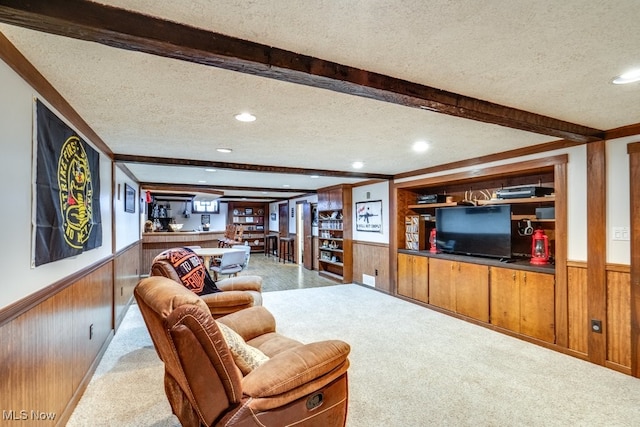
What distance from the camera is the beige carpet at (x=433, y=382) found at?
2.15 m

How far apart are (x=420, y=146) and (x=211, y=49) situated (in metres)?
2.58

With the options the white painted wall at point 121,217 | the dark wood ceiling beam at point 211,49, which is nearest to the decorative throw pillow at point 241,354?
the dark wood ceiling beam at point 211,49

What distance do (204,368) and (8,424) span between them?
0.89m

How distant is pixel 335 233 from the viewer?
7441 millimetres

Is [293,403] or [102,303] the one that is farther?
[102,303]

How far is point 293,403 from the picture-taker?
1498 mm

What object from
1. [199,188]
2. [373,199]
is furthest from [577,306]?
[199,188]

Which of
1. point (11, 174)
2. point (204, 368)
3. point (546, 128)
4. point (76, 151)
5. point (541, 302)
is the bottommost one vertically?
point (541, 302)

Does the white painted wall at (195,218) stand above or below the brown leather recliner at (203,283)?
above

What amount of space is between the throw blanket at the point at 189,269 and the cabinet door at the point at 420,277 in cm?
304

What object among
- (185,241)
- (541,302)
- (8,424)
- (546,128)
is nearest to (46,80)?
(8,424)

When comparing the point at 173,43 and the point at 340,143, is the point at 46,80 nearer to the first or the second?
the point at 173,43

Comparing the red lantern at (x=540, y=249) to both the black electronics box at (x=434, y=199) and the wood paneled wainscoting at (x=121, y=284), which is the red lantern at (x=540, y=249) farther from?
the wood paneled wainscoting at (x=121, y=284)

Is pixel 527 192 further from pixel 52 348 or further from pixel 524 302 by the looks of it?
pixel 52 348
